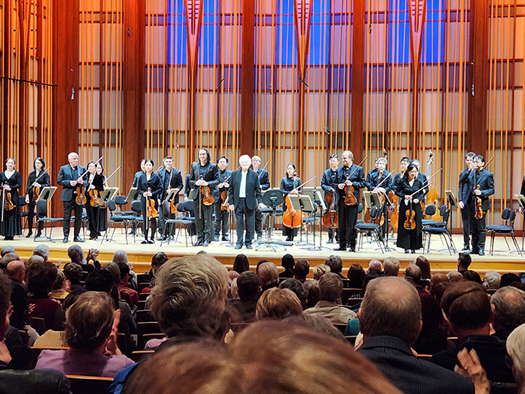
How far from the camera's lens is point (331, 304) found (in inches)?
160

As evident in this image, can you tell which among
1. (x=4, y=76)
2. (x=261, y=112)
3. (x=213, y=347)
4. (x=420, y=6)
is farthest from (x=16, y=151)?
(x=213, y=347)

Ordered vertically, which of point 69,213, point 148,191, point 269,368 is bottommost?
point 69,213

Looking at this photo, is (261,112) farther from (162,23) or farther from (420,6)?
(420,6)

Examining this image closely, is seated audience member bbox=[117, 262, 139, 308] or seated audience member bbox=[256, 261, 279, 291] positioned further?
seated audience member bbox=[117, 262, 139, 308]

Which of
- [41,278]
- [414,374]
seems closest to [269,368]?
[414,374]

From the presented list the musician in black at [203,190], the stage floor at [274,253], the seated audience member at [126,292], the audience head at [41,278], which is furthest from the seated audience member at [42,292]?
the musician in black at [203,190]

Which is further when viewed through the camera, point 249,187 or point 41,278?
point 249,187

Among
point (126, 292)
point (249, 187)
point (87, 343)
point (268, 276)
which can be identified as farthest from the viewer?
point (249, 187)

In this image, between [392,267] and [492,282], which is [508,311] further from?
[392,267]

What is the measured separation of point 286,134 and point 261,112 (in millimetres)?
706

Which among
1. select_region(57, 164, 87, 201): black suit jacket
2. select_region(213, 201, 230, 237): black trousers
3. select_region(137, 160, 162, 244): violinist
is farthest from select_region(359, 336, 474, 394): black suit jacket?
select_region(213, 201, 230, 237): black trousers

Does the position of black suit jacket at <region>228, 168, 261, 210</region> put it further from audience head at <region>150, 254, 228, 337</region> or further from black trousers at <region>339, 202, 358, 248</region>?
audience head at <region>150, 254, 228, 337</region>

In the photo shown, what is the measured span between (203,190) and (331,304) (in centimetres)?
675

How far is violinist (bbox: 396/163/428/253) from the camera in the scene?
31.5 feet
